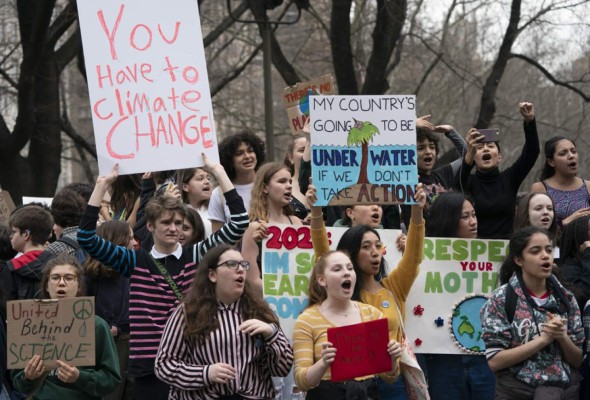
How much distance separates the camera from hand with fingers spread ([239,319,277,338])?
707 centimetres

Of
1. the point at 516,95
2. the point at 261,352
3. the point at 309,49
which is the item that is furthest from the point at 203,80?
the point at 516,95

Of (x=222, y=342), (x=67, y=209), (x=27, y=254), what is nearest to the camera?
(x=222, y=342)

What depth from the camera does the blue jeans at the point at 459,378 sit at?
848cm

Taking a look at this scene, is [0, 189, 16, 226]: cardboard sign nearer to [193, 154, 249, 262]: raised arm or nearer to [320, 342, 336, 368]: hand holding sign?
[193, 154, 249, 262]: raised arm

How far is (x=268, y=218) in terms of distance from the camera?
352 inches

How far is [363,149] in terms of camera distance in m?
8.41

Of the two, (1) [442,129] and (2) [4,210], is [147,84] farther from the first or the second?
(2) [4,210]

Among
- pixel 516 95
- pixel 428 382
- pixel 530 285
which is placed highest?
pixel 516 95

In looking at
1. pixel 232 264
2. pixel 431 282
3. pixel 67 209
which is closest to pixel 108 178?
pixel 232 264

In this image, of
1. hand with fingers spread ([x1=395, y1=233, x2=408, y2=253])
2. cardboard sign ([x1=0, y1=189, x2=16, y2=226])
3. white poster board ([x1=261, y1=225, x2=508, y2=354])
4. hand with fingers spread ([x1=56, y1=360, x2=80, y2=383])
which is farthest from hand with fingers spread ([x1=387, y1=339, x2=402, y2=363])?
cardboard sign ([x1=0, y1=189, x2=16, y2=226])

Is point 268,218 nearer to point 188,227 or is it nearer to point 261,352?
point 188,227

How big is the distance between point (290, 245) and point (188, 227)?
2.31 feet

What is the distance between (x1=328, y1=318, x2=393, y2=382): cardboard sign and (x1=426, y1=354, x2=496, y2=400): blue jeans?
145cm

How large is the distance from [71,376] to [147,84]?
2.05 meters
